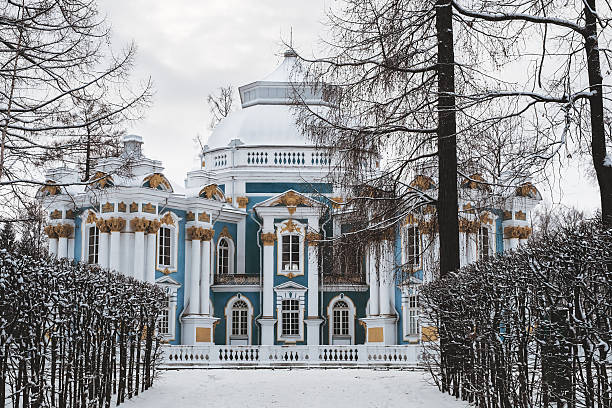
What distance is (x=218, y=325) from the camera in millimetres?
32969

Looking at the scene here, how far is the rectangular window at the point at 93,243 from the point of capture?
30453 mm

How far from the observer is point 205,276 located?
31984 millimetres

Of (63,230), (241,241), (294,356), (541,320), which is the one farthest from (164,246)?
(541,320)

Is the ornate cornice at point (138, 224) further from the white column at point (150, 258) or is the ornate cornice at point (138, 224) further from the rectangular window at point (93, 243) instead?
the rectangular window at point (93, 243)

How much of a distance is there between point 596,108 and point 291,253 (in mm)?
22863

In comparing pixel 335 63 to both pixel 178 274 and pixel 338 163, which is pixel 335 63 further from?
pixel 178 274

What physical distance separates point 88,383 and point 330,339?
2230 centimetres

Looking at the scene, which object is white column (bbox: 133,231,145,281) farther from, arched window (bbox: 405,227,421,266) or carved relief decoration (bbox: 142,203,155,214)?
arched window (bbox: 405,227,421,266)

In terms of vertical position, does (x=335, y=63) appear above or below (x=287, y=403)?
above

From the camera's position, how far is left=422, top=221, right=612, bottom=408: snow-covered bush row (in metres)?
6.20

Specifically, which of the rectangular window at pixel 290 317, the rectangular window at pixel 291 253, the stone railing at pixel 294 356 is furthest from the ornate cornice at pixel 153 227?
the rectangular window at pixel 290 317

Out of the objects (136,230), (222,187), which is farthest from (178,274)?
(222,187)

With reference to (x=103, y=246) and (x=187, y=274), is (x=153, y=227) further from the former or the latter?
(x=187, y=274)

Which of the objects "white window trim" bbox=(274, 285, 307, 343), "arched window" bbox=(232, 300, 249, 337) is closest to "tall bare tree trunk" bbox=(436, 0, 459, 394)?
"white window trim" bbox=(274, 285, 307, 343)
